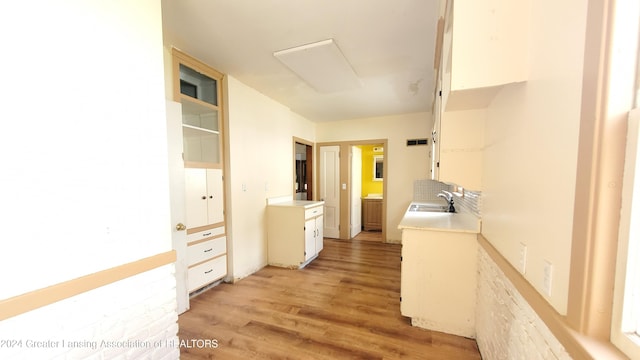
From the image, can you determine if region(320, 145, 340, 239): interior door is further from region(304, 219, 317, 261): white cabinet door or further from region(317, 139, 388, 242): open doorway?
region(304, 219, 317, 261): white cabinet door

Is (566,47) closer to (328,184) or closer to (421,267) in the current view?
(421,267)

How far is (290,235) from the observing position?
3309 mm

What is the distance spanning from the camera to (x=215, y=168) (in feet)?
8.69

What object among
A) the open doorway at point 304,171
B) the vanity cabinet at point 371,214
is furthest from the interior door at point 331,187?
the vanity cabinet at point 371,214

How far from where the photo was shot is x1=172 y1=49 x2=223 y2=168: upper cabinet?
7.58ft

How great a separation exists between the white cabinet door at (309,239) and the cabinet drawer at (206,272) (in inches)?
42.1

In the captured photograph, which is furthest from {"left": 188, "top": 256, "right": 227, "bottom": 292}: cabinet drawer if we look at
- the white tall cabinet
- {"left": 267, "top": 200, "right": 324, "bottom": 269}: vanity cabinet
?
{"left": 267, "top": 200, "right": 324, "bottom": 269}: vanity cabinet

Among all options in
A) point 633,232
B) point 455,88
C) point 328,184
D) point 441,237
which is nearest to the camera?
point 633,232

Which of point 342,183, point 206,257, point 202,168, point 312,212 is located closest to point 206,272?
point 206,257

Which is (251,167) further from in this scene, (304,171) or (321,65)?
(304,171)

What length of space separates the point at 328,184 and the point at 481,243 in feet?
11.2

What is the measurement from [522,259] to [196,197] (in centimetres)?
258

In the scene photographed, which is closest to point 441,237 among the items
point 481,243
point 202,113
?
point 481,243

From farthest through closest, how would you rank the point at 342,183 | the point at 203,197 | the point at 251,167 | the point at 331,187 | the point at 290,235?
the point at 331,187, the point at 342,183, the point at 290,235, the point at 251,167, the point at 203,197
